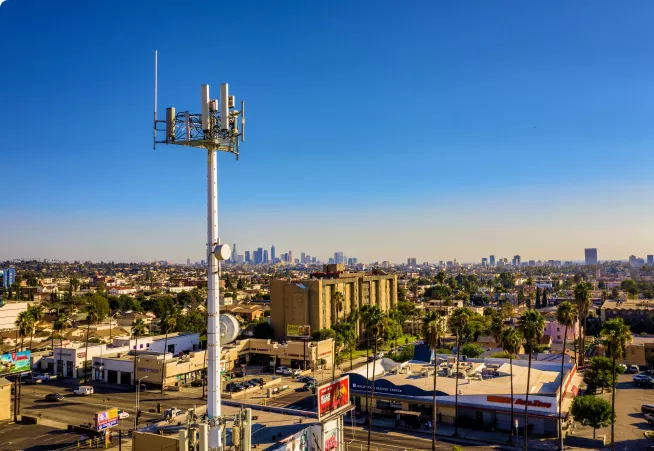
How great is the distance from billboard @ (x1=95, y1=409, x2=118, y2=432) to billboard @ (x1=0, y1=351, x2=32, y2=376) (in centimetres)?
2073

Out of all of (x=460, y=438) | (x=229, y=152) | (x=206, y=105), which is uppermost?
(x=206, y=105)

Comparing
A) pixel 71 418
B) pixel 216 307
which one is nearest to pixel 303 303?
pixel 71 418

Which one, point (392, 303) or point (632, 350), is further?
point (392, 303)

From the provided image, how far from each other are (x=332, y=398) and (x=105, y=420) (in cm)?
2602

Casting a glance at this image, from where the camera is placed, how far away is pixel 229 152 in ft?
92.8

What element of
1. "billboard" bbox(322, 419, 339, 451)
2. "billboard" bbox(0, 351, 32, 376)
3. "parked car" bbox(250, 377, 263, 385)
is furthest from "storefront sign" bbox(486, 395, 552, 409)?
"billboard" bbox(0, 351, 32, 376)

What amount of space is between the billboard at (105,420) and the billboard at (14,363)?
20730 mm

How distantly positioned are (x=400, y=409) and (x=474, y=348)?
1172 inches

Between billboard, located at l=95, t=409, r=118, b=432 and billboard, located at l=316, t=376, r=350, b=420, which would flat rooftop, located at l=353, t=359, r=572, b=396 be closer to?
billboard, located at l=316, t=376, r=350, b=420

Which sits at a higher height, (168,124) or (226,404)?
(168,124)

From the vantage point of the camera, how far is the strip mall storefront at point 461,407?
5472cm

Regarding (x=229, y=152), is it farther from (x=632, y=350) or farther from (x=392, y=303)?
→ (x=392, y=303)

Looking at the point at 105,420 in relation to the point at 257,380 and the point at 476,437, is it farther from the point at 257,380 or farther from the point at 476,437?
the point at 476,437

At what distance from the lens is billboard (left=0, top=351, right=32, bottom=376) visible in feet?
209
